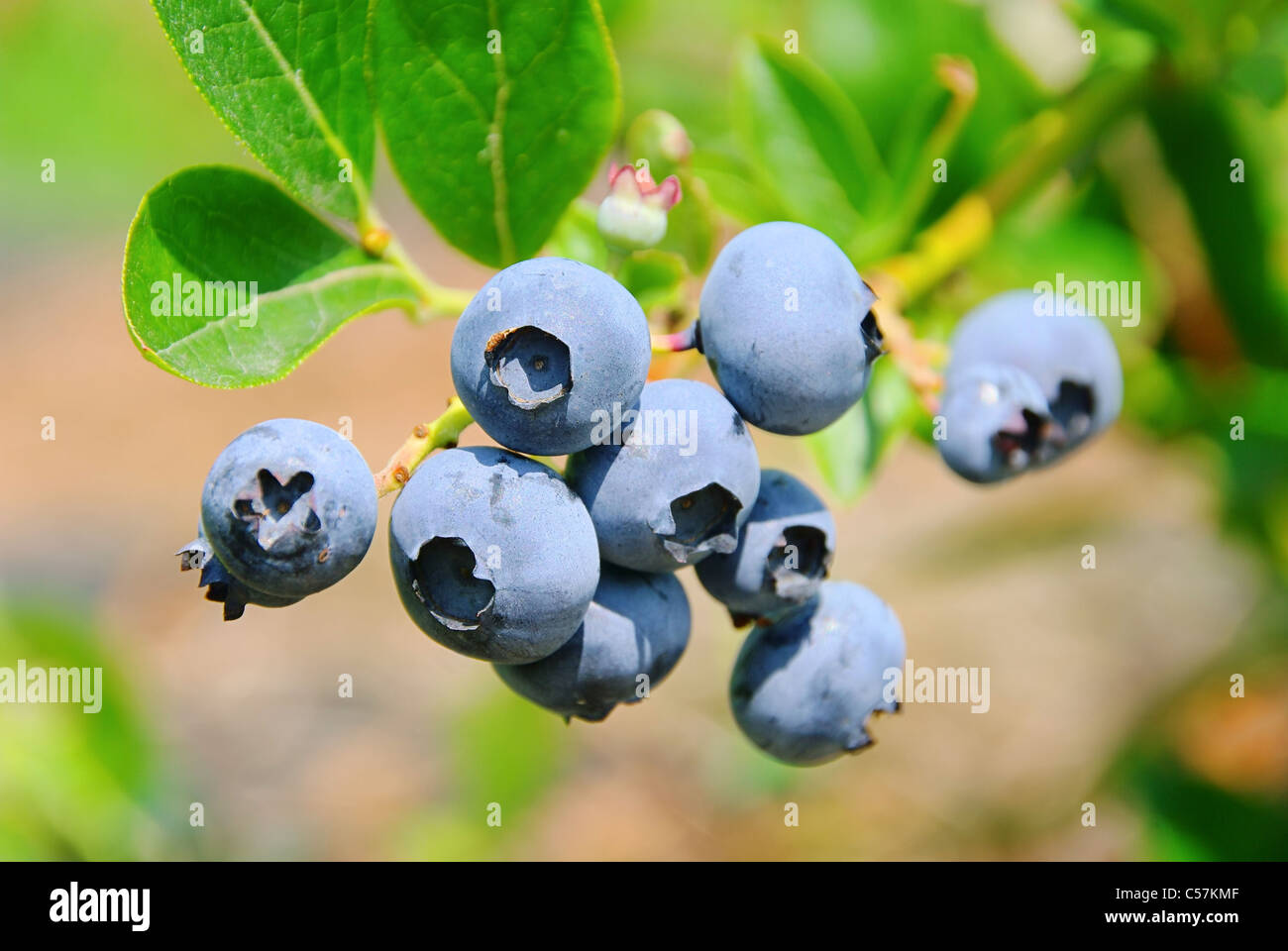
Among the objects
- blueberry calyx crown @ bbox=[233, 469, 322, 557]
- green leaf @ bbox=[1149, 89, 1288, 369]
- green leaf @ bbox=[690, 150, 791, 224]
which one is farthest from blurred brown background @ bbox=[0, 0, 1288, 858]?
blueberry calyx crown @ bbox=[233, 469, 322, 557]

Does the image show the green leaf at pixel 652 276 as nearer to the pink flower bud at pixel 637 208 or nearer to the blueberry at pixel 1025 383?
the pink flower bud at pixel 637 208

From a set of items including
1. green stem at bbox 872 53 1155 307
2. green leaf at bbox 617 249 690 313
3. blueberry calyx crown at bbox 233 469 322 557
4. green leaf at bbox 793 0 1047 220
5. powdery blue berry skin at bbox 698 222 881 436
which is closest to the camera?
blueberry calyx crown at bbox 233 469 322 557

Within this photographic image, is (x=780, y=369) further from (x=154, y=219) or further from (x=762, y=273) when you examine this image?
(x=154, y=219)

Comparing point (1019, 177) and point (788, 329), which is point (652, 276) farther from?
point (1019, 177)

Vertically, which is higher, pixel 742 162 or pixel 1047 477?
pixel 742 162

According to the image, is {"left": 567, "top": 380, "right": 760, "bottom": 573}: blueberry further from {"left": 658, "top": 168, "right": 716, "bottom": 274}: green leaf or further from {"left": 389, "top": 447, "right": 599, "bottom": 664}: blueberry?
{"left": 658, "top": 168, "right": 716, "bottom": 274}: green leaf
